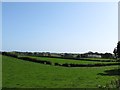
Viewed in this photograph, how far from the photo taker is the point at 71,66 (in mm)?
74125

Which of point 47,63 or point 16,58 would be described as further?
point 16,58

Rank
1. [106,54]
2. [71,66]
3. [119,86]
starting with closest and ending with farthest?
[119,86] < [71,66] < [106,54]

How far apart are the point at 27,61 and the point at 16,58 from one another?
485 cm

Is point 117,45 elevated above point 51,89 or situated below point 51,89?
above

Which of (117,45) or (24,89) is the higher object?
(117,45)

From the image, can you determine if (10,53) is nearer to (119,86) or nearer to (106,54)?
(119,86)

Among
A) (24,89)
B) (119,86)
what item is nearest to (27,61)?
(24,89)

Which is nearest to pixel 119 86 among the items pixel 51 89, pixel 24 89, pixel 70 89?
pixel 70 89

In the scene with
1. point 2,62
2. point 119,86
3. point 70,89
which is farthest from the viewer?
point 2,62

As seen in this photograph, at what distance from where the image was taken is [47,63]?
75750 millimetres

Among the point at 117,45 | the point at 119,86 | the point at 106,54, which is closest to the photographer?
the point at 119,86

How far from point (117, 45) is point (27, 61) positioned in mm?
25191

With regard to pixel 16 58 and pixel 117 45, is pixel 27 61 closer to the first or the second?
pixel 16 58

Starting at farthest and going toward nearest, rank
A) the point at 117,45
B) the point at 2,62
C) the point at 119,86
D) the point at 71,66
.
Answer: the point at 117,45, the point at 71,66, the point at 2,62, the point at 119,86
